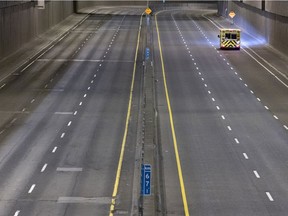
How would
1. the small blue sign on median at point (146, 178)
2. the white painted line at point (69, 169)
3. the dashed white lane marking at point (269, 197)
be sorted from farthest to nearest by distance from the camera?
1. the white painted line at point (69, 169)
2. the dashed white lane marking at point (269, 197)
3. the small blue sign on median at point (146, 178)

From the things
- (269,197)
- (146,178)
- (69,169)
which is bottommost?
(69,169)

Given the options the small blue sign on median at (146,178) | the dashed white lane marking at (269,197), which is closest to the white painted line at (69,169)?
the dashed white lane marking at (269,197)

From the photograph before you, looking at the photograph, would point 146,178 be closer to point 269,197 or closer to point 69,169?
point 269,197

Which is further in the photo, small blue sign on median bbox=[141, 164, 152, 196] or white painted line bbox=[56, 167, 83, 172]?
white painted line bbox=[56, 167, 83, 172]

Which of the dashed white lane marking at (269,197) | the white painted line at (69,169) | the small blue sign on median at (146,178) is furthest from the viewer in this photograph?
the white painted line at (69,169)

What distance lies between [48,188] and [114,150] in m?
9.25

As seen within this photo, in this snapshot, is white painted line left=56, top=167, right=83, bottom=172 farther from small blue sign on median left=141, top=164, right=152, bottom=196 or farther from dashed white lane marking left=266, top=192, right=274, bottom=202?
small blue sign on median left=141, top=164, right=152, bottom=196

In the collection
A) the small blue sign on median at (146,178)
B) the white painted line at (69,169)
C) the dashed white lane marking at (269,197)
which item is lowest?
the white painted line at (69,169)

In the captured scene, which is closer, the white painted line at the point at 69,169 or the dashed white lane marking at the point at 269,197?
the dashed white lane marking at the point at 269,197

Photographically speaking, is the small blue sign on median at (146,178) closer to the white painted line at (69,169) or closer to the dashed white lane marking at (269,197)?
the dashed white lane marking at (269,197)

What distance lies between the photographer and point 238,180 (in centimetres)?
3791

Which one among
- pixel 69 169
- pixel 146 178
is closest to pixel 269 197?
pixel 146 178

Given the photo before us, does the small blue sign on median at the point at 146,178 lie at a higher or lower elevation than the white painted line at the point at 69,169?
higher

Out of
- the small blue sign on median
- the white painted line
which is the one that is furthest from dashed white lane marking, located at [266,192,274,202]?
the white painted line
